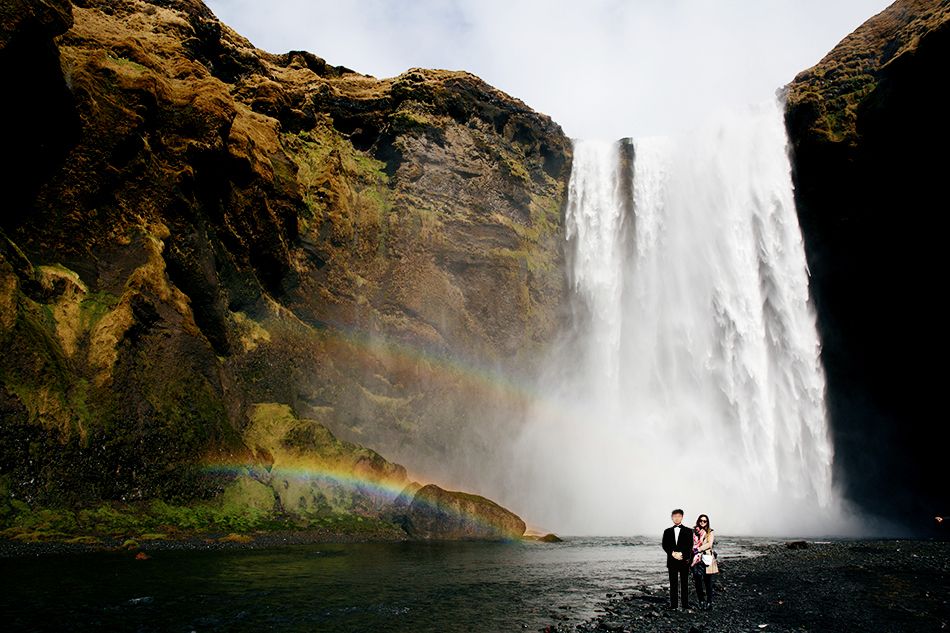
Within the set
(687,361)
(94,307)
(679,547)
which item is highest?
(687,361)

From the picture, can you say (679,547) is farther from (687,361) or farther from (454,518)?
(687,361)

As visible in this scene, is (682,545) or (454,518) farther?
(454,518)

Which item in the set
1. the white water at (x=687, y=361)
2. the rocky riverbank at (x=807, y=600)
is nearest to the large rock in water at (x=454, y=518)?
the white water at (x=687, y=361)

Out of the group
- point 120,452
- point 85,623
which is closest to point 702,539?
point 85,623

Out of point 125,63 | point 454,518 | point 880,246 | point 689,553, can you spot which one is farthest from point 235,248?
point 880,246

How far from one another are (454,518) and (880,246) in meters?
34.0

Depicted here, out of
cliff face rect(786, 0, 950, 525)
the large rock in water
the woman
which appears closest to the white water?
cliff face rect(786, 0, 950, 525)

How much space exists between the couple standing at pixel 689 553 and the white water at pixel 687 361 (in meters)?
27.3

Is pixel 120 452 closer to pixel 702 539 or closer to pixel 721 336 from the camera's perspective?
pixel 702 539

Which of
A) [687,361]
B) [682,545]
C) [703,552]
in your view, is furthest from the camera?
[687,361]

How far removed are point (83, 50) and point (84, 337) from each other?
48.2ft

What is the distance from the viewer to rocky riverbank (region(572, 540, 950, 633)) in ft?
34.2

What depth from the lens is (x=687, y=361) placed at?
4575cm

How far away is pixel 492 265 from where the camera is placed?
48125mm
